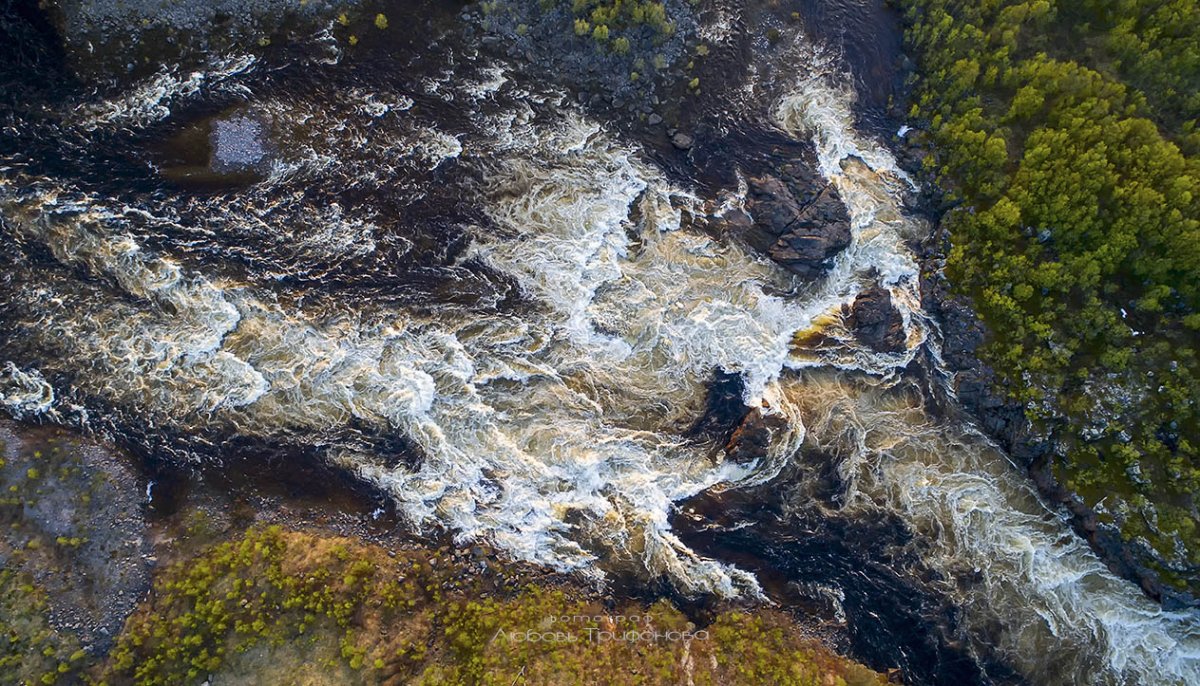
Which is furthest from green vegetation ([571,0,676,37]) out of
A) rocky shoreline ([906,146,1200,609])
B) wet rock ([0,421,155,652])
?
wet rock ([0,421,155,652])

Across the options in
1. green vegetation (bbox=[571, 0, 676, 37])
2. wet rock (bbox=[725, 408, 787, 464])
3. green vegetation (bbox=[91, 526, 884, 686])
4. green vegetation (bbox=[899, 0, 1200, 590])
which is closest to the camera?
green vegetation (bbox=[91, 526, 884, 686])

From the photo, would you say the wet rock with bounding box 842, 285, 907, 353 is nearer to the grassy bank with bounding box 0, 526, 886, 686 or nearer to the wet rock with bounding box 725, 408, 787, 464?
the wet rock with bounding box 725, 408, 787, 464

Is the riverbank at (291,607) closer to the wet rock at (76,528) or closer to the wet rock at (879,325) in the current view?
the wet rock at (76,528)

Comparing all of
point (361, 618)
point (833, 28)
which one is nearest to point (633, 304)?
point (361, 618)

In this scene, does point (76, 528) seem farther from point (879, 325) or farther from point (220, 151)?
point (879, 325)

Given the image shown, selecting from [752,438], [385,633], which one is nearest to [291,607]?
[385,633]

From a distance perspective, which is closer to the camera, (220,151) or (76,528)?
(76,528)
